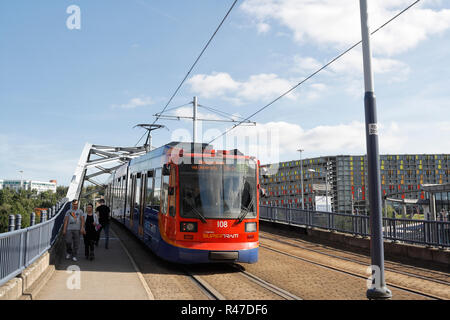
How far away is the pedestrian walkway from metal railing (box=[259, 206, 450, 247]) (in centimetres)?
893

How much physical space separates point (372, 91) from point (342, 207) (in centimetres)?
13270

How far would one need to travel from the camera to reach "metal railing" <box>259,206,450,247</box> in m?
12.7

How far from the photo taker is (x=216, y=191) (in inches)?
402

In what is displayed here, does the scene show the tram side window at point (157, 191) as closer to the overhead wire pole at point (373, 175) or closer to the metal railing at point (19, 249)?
the metal railing at point (19, 249)

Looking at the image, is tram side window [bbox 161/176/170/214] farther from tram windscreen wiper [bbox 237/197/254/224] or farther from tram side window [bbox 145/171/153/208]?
tram windscreen wiper [bbox 237/197/254/224]

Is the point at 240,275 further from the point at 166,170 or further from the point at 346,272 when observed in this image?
the point at 166,170

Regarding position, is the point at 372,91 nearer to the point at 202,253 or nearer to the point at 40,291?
the point at 202,253

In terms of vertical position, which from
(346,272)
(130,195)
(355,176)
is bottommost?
(346,272)

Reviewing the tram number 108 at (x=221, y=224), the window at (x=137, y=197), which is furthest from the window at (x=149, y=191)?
the tram number 108 at (x=221, y=224)

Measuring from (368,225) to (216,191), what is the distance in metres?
8.17

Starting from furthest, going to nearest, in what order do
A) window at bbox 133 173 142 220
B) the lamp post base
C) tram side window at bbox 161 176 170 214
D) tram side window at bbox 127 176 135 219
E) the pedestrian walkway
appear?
1. tram side window at bbox 127 176 135 219
2. window at bbox 133 173 142 220
3. tram side window at bbox 161 176 170 214
4. the pedestrian walkway
5. the lamp post base

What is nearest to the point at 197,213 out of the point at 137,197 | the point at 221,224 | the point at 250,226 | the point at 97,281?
the point at 221,224
